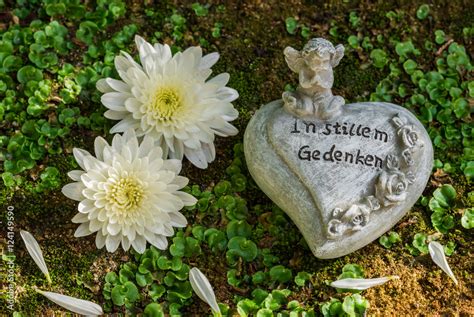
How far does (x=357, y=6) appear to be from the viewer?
86.9 inches

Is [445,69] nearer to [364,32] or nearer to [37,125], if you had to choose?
[364,32]

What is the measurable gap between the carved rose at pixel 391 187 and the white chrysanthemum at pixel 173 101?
1.47ft

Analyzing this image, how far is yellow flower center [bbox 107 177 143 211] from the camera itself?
1.80m

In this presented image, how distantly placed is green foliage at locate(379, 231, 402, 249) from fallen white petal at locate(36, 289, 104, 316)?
0.80 meters

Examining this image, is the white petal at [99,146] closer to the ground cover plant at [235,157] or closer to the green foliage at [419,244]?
the ground cover plant at [235,157]

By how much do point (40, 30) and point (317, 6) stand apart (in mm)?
876

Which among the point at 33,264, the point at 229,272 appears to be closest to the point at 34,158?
the point at 33,264

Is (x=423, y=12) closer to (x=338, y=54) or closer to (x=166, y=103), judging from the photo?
(x=338, y=54)

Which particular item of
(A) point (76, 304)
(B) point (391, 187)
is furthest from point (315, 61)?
(A) point (76, 304)

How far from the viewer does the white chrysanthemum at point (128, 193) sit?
1.80 meters

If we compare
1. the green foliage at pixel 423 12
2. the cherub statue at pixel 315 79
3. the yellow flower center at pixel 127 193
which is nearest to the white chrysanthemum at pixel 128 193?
the yellow flower center at pixel 127 193

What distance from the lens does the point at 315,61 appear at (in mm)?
1715

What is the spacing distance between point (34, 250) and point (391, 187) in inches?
38.8

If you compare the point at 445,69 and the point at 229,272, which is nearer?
the point at 229,272
